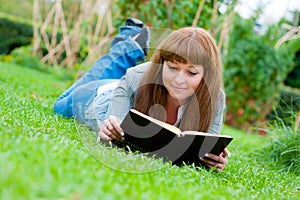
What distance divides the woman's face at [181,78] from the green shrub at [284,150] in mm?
1094

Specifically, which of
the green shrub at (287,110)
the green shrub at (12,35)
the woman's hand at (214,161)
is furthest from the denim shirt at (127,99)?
the green shrub at (12,35)

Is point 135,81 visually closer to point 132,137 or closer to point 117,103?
point 117,103

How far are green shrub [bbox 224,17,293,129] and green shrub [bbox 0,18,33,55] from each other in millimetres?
5164

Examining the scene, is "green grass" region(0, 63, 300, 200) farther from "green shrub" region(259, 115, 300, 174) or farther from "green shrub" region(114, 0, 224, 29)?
"green shrub" region(114, 0, 224, 29)

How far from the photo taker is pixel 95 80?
3096 mm

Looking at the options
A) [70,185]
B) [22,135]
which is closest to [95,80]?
[22,135]

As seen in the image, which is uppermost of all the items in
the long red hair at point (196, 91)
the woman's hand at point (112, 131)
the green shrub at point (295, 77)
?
the long red hair at point (196, 91)

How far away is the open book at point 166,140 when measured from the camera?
6.09 ft

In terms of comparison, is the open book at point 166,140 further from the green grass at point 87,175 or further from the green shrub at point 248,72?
the green shrub at point 248,72

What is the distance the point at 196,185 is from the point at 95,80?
167 centimetres

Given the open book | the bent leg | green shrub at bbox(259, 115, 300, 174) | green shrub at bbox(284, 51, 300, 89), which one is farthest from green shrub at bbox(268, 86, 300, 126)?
green shrub at bbox(284, 51, 300, 89)

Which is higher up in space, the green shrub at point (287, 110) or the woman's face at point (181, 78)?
the woman's face at point (181, 78)

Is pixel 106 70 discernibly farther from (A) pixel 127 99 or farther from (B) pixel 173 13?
(B) pixel 173 13

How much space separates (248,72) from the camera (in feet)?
24.6
